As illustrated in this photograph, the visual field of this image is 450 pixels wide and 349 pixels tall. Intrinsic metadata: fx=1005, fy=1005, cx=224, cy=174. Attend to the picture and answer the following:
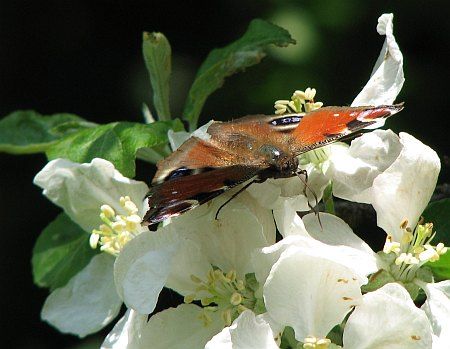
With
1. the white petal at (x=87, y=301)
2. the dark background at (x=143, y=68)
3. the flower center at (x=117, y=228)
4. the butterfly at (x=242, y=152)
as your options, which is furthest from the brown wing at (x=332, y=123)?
the dark background at (x=143, y=68)

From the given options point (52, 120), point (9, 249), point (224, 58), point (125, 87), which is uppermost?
point (224, 58)

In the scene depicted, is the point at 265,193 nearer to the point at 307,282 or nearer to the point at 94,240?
the point at 307,282

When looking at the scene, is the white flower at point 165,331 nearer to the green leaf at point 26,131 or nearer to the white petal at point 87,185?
the white petal at point 87,185

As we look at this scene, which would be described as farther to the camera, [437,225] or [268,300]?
[437,225]

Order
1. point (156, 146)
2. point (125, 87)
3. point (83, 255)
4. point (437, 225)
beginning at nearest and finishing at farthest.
→ point (437, 225) → point (156, 146) → point (83, 255) → point (125, 87)

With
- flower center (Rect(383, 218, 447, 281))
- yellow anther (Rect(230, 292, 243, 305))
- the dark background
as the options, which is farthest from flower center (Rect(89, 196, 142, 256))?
the dark background

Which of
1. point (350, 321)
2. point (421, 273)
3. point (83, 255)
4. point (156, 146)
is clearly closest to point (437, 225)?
point (421, 273)

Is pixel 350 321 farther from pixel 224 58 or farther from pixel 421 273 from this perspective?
pixel 224 58
